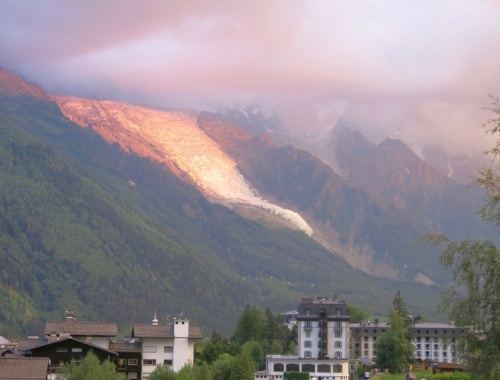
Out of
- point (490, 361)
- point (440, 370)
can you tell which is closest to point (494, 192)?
point (490, 361)

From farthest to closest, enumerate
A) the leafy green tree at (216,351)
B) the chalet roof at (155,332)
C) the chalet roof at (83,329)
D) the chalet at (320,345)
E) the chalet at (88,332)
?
the chalet at (320,345) → the leafy green tree at (216,351) → the chalet roof at (155,332) → the chalet roof at (83,329) → the chalet at (88,332)

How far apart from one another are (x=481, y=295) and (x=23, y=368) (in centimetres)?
6412

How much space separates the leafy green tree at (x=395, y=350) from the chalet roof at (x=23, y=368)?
84.7 metres

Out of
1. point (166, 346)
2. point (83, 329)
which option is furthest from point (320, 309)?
point (83, 329)

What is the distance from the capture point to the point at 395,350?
172 meters

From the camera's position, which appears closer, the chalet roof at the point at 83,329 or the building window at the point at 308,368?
the chalet roof at the point at 83,329

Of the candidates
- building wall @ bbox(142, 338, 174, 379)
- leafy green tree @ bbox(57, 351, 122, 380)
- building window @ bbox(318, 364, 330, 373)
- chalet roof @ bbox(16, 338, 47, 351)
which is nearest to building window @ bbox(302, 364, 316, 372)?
building window @ bbox(318, 364, 330, 373)

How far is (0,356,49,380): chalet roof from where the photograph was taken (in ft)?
308

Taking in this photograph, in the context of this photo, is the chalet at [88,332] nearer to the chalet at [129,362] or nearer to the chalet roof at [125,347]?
the chalet roof at [125,347]

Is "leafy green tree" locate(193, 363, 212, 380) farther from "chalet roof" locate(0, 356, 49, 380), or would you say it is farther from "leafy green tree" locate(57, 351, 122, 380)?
"chalet roof" locate(0, 356, 49, 380)

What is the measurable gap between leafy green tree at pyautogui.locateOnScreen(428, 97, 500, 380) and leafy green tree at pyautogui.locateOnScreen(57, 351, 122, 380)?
2443 inches

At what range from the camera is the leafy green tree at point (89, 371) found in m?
99.2

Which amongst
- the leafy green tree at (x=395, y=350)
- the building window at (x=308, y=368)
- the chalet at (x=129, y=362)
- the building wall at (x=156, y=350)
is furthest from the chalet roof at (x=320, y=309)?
the chalet at (x=129, y=362)

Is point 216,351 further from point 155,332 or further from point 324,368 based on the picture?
point 155,332
